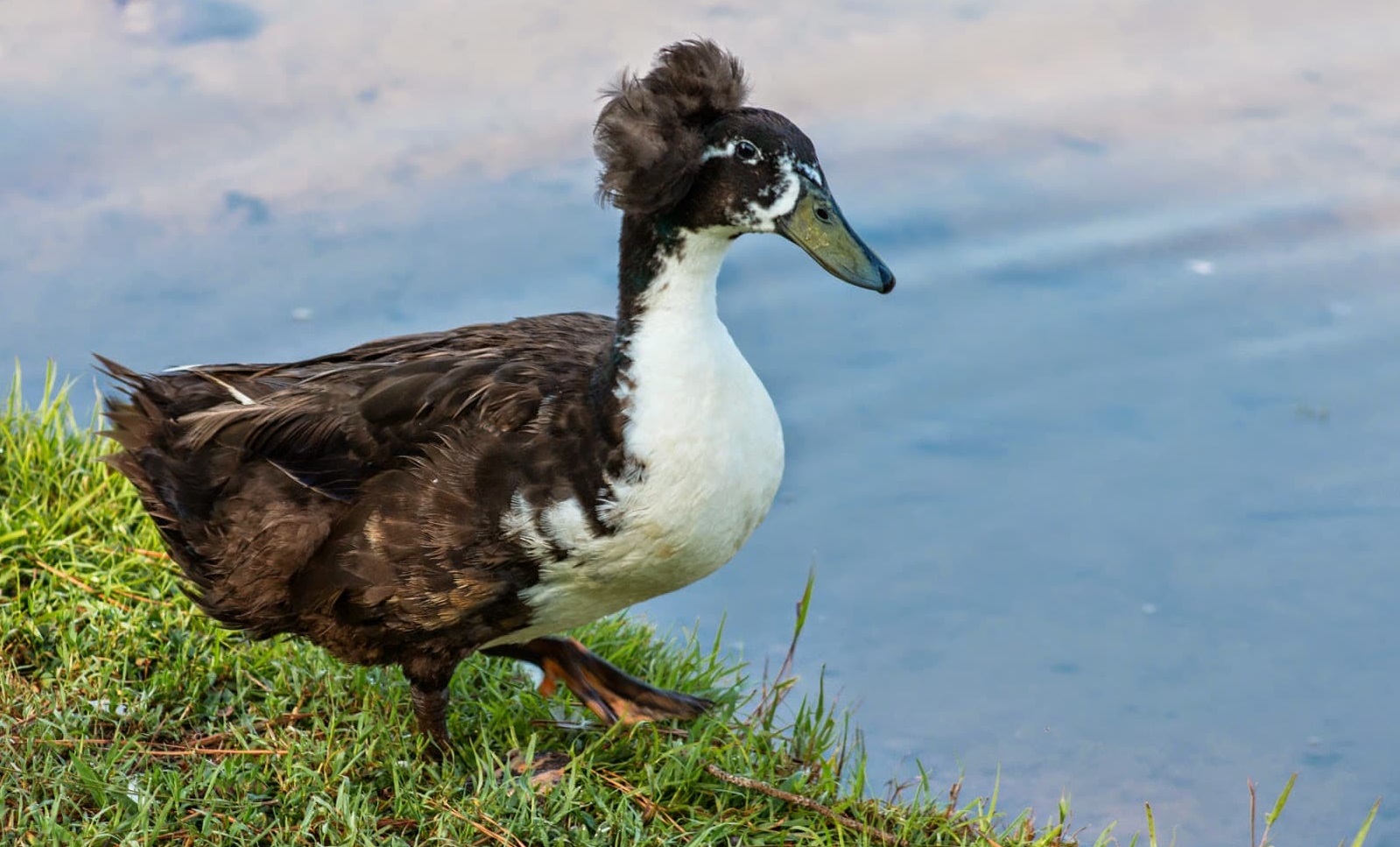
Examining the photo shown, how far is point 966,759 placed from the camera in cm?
498

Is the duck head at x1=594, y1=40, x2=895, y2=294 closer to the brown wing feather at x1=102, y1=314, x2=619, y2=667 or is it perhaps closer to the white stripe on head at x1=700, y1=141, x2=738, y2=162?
the white stripe on head at x1=700, y1=141, x2=738, y2=162

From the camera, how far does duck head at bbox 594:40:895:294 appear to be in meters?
3.80

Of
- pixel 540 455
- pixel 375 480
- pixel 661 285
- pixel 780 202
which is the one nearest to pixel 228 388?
pixel 375 480

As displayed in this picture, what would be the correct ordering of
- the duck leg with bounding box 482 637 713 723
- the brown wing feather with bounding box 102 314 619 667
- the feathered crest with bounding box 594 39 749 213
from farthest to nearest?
the duck leg with bounding box 482 637 713 723 → the brown wing feather with bounding box 102 314 619 667 → the feathered crest with bounding box 594 39 749 213

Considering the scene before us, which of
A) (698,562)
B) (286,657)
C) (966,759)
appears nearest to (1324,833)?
(966,759)

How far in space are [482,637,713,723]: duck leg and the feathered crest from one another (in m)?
1.27

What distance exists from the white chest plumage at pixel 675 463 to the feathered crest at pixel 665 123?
0.17 metres

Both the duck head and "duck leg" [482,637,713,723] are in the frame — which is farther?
"duck leg" [482,637,713,723]

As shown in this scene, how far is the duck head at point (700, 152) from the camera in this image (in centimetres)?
Result: 380

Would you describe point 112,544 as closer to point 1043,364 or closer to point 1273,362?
point 1043,364

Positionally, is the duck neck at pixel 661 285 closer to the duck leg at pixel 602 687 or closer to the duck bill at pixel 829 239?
the duck bill at pixel 829 239

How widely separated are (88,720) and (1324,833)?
320 cm

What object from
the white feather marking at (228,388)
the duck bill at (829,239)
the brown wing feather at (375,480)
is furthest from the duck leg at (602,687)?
the duck bill at (829,239)

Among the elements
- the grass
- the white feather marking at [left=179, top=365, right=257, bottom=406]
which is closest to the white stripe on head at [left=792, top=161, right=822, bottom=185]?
the grass
